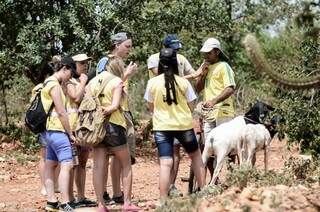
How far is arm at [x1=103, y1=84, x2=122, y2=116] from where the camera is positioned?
7.22m

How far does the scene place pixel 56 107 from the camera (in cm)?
739

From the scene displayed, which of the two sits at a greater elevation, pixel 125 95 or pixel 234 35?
pixel 234 35

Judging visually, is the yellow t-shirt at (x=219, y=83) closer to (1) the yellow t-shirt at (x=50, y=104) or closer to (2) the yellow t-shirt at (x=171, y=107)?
(2) the yellow t-shirt at (x=171, y=107)

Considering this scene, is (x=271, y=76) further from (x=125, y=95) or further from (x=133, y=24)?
(x=133, y=24)

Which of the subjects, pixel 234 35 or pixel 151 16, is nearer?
pixel 151 16

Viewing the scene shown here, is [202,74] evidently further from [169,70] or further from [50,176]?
[50,176]

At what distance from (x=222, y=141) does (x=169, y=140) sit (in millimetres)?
955

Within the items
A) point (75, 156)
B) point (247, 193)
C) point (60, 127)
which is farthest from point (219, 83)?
point (247, 193)

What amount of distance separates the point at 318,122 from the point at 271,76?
318 cm

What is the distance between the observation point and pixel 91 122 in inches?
282

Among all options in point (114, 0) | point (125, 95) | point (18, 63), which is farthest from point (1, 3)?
point (125, 95)

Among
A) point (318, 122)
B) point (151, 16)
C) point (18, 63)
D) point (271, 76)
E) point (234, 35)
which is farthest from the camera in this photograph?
point (234, 35)

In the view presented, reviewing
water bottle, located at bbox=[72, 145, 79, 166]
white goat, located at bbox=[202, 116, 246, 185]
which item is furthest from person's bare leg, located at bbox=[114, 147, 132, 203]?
white goat, located at bbox=[202, 116, 246, 185]

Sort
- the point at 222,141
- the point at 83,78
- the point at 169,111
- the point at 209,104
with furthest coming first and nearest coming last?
1. the point at 209,104
2. the point at 222,141
3. the point at 83,78
4. the point at 169,111
